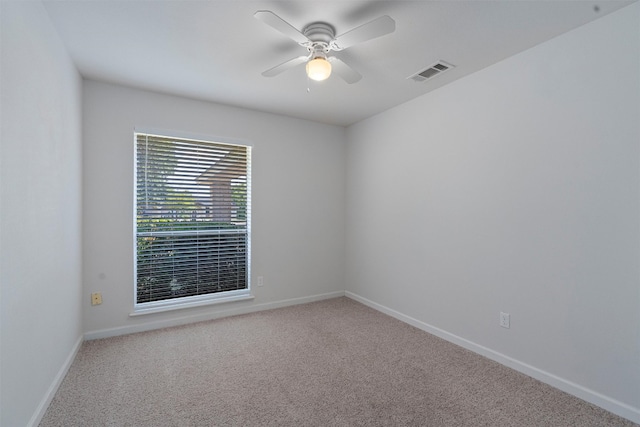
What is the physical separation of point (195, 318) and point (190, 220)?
43.6 inches

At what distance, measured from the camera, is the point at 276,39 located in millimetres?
2176

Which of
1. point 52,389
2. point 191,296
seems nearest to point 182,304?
point 191,296

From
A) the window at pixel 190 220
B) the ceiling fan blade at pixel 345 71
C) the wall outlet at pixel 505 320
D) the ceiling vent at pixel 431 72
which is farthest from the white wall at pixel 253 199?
the wall outlet at pixel 505 320

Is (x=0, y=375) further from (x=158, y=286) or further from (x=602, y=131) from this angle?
(x=602, y=131)

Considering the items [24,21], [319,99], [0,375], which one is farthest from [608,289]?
[24,21]

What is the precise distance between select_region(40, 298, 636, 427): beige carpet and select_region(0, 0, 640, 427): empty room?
0.06 feet

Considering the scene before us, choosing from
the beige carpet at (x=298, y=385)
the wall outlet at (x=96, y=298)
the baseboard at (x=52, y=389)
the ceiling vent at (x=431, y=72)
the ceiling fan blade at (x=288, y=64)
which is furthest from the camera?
the wall outlet at (x=96, y=298)

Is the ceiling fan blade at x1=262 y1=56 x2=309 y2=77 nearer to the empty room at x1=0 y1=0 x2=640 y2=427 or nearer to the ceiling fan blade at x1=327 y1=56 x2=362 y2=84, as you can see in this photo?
the empty room at x1=0 y1=0 x2=640 y2=427

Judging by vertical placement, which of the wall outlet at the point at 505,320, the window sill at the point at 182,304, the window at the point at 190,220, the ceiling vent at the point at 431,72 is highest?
the ceiling vent at the point at 431,72

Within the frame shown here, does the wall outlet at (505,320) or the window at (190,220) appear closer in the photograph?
the wall outlet at (505,320)

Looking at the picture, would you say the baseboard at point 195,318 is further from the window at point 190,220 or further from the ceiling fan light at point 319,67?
the ceiling fan light at point 319,67

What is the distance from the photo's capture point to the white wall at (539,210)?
186 centimetres

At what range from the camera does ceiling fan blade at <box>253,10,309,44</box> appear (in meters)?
1.61

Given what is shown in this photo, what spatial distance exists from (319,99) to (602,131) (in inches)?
95.2
